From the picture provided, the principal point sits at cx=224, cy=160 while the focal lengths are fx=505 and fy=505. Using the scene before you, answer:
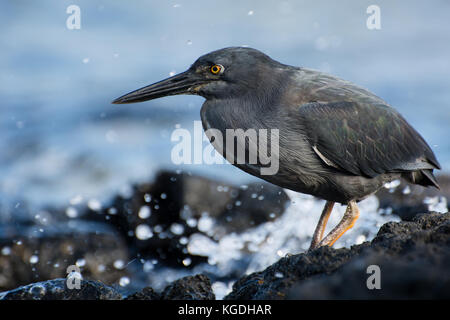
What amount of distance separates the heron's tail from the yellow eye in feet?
6.69

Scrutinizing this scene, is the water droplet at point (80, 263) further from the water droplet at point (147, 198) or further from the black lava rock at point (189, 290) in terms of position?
the black lava rock at point (189, 290)

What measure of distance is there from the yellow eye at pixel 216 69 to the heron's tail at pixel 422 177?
2040mm

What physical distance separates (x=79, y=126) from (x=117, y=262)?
558cm

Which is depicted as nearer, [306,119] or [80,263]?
[306,119]

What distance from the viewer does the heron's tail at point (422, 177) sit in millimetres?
4766

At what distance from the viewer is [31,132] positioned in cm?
1077

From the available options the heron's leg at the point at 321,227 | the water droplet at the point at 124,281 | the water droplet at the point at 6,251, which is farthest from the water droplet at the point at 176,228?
the heron's leg at the point at 321,227

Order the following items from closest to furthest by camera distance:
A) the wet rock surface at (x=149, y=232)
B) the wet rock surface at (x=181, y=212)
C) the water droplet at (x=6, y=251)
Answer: the wet rock surface at (x=149, y=232) → the water droplet at (x=6, y=251) → the wet rock surface at (x=181, y=212)

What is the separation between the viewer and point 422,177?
484 cm

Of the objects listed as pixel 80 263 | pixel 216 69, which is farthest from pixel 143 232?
pixel 216 69

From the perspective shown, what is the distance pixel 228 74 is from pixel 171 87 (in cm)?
55

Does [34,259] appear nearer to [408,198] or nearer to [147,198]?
[147,198]

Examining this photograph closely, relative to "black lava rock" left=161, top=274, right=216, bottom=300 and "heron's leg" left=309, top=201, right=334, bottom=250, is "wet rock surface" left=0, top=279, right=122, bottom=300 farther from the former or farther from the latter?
"heron's leg" left=309, top=201, right=334, bottom=250
